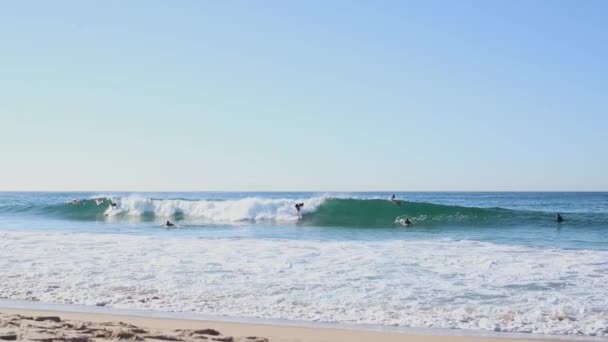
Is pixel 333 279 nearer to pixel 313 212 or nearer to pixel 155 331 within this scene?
pixel 155 331

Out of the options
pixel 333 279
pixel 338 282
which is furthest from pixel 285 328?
pixel 333 279

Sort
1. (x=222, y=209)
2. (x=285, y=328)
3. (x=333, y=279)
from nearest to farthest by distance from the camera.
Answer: (x=285, y=328), (x=333, y=279), (x=222, y=209)

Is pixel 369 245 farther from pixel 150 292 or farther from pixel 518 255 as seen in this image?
pixel 150 292

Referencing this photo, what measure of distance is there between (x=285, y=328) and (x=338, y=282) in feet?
8.91

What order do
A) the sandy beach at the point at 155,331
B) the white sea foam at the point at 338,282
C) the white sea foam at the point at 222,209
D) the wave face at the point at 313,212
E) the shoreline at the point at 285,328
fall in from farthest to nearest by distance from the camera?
1. the white sea foam at the point at 222,209
2. the wave face at the point at 313,212
3. the white sea foam at the point at 338,282
4. the shoreline at the point at 285,328
5. the sandy beach at the point at 155,331

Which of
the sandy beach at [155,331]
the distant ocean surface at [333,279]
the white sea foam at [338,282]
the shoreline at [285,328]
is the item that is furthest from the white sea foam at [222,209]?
the sandy beach at [155,331]

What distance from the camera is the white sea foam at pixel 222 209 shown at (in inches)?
1121

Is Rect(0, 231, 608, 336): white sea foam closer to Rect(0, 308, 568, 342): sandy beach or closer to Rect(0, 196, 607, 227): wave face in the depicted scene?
Rect(0, 308, 568, 342): sandy beach

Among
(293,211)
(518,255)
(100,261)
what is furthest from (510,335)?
(293,211)

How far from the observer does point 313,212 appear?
2817 cm

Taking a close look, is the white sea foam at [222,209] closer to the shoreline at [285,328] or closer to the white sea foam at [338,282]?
the white sea foam at [338,282]

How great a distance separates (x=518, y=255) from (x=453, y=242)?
10.3ft

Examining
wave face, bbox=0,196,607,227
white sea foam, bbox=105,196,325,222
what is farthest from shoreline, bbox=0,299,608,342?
white sea foam, bbox=105,196,325,222

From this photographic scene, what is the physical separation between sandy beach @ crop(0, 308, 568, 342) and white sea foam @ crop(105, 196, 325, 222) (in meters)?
20.3
